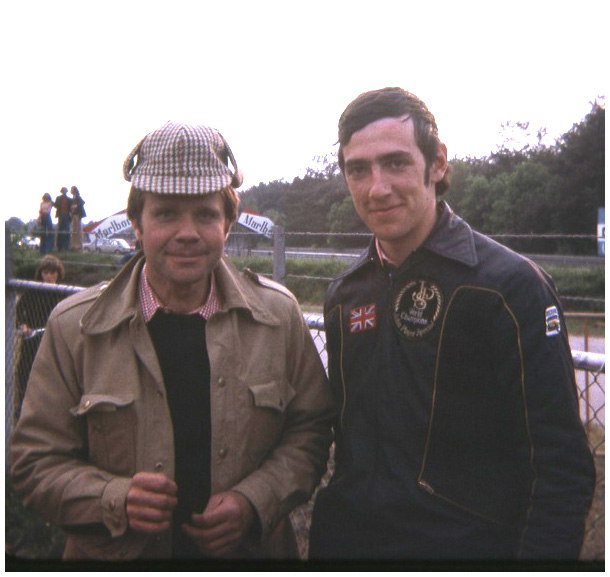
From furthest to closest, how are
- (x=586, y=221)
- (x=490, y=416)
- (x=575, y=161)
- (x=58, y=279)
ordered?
1. (x=575, y=161)
2. (x=586, y=221)
3. (x=58, y=279)
4. (x=490, y=416)

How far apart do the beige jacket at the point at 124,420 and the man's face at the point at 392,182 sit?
0.44 metres

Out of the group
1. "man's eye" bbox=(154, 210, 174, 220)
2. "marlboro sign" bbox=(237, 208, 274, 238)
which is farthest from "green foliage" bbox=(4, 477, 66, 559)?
"man's eye" bbox=(154, 210, 174, 220)

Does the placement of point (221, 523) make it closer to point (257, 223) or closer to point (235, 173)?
point (235, 173)

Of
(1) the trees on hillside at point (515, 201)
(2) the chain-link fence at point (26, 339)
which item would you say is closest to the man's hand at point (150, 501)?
(2) the chain-link fence at point (26, 339)

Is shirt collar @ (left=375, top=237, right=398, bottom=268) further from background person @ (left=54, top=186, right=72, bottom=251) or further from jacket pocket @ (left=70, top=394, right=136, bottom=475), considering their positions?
background person @ (left=54, top=186, right=72, bottom=251)

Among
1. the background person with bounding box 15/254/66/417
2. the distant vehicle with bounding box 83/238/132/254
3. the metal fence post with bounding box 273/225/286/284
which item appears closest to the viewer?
the background person with bounding box 15/254/66/417

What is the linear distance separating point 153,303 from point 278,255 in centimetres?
283

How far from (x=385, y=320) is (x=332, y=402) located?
0.34 m

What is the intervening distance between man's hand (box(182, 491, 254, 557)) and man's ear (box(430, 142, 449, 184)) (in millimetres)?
994

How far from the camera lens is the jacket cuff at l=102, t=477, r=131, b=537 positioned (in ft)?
5.68

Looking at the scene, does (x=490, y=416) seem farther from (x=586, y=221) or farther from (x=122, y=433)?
(x=586, y=221)

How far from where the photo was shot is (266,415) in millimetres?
1895

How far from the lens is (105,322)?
1824 mm

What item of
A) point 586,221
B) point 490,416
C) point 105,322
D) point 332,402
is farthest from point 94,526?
point 586,221
